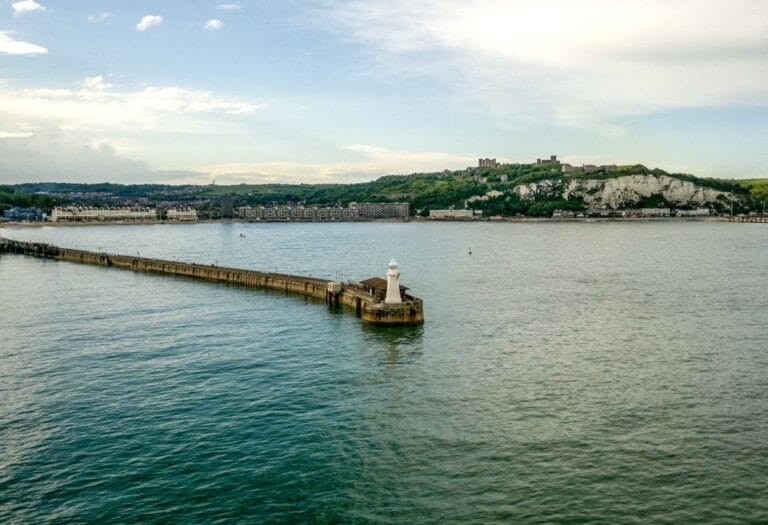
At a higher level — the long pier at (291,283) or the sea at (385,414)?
the long pier at (291,283)

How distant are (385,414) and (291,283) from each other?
37.1 meters

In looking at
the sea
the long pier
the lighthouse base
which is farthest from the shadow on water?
the long pier

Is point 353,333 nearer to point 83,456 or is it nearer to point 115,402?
point 115,402

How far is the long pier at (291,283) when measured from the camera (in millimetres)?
42469

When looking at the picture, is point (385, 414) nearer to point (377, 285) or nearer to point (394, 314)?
point (394, 314)

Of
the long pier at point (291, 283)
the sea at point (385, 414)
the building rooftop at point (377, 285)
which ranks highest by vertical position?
the building rooftop at point (377, 285)

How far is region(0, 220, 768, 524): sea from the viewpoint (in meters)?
18.2

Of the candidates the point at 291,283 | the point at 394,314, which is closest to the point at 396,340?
the point at 394,314

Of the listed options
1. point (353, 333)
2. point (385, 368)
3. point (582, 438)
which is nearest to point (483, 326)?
point (353, 333)

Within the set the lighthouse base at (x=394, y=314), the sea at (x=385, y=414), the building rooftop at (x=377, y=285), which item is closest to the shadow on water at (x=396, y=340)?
the sea at (x=385, y=414)

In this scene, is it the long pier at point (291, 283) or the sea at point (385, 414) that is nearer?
the sea at point (385, 414)

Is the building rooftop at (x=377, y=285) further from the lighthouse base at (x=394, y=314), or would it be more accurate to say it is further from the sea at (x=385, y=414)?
the lighthouse base at (x=394, y=314)

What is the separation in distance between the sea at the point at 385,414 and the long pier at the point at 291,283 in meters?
1.49

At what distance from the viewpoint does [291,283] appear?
6091 cm
